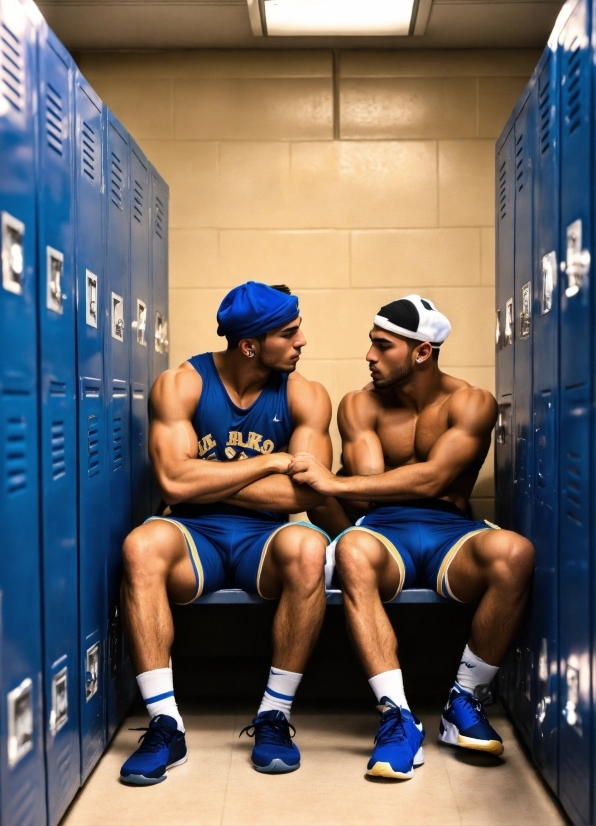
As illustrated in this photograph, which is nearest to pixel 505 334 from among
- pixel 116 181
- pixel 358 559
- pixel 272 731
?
pixel 358 559

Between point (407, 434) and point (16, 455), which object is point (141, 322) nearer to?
point (407, 434)

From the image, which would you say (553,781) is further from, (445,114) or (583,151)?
(445,114)

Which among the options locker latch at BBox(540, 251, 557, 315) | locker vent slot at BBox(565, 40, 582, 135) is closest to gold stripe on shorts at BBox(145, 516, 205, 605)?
locker latch at BBox(540, 251, 557, 315)

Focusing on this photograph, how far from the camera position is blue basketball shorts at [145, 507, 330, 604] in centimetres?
260

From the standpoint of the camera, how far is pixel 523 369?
2520 millimetres

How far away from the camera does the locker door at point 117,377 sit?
8.30 feet

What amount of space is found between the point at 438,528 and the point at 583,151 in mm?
1293

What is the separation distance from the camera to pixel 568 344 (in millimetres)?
1969

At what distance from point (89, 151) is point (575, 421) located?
1431mm

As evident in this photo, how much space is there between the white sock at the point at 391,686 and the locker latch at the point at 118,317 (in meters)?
1.26

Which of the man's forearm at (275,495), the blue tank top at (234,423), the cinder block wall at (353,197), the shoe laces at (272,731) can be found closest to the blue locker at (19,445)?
the shoe laces at (272,731)

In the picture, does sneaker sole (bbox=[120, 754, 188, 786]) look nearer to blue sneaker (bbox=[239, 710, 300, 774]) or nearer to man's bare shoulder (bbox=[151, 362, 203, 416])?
blue sneaker (bbox=[239, 710, 300, 774])

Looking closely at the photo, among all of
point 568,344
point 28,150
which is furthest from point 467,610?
point 28,150

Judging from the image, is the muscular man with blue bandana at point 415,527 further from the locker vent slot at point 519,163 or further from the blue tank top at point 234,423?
the locker vent slot at point 519,163
